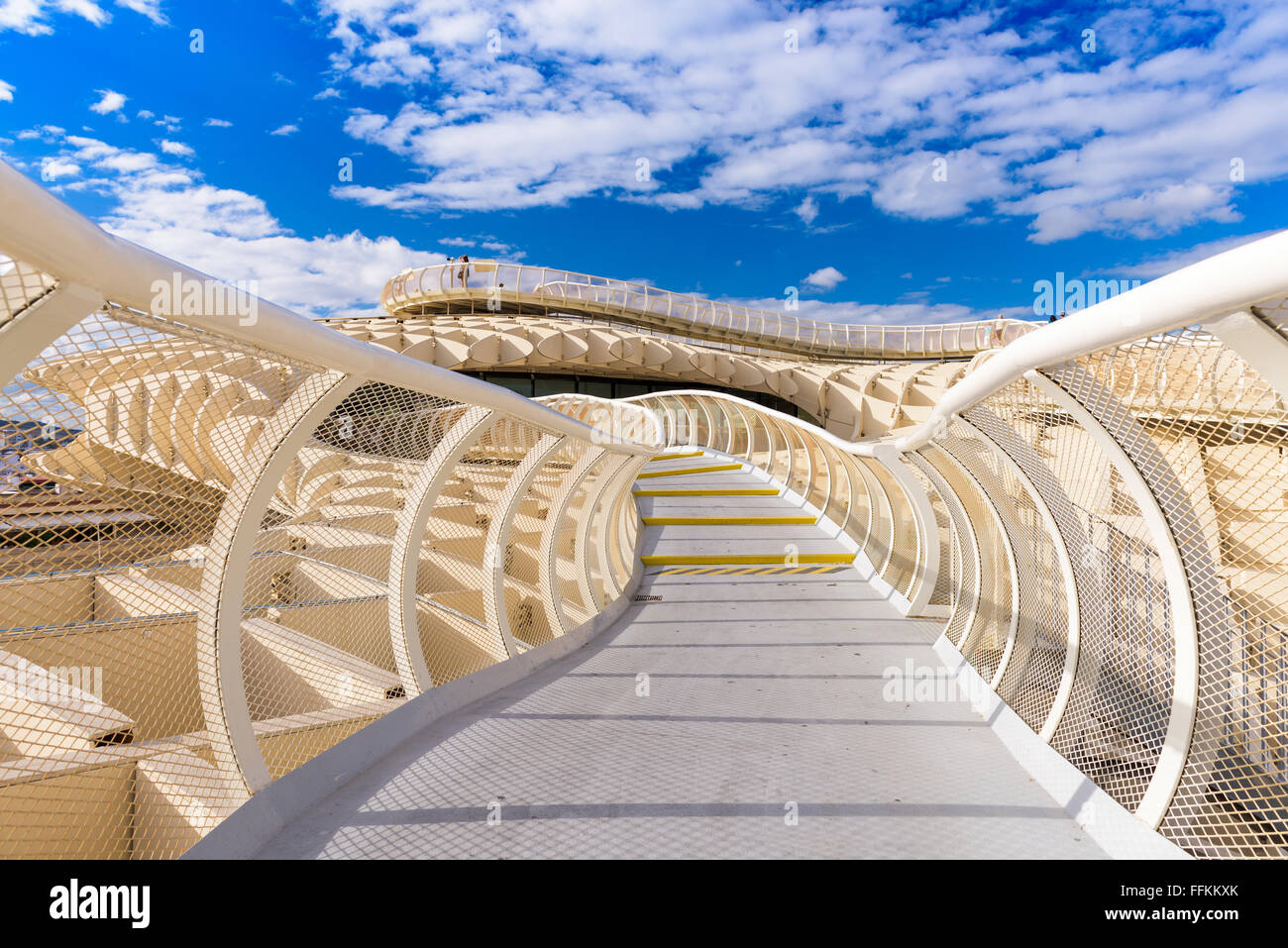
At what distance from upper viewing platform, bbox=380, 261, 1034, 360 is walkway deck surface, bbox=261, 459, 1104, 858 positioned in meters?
29.1

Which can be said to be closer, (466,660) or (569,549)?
(466,660)

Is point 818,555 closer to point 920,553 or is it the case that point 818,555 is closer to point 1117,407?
point 920,553

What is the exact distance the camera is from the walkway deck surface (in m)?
2.27

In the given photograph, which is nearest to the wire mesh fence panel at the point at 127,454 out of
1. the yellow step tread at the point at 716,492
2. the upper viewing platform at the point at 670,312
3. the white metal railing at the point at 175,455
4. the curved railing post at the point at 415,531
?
the white metal railing at the point at 175,455

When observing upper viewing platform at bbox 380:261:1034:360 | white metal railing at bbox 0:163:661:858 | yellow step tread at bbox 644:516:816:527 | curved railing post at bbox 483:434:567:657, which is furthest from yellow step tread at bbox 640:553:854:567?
upper viewing platform at bbox 380:261:1034:360

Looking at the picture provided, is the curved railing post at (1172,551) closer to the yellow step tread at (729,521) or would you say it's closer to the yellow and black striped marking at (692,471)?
the yellow step tread at (729,521)

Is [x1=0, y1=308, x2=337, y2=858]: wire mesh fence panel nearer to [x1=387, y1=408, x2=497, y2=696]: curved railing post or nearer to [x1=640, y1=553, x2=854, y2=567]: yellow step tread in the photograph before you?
[x1=387, y1=408, x2=497, y2=696]: curved railing post

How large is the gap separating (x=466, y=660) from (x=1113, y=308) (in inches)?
423

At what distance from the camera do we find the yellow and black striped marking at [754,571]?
7551 millimetres

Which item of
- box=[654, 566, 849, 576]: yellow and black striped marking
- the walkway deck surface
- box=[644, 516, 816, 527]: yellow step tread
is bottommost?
the walkway deck surface

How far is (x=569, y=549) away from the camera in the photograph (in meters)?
16.8

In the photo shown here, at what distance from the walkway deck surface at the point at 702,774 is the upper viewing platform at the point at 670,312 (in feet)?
95.4
